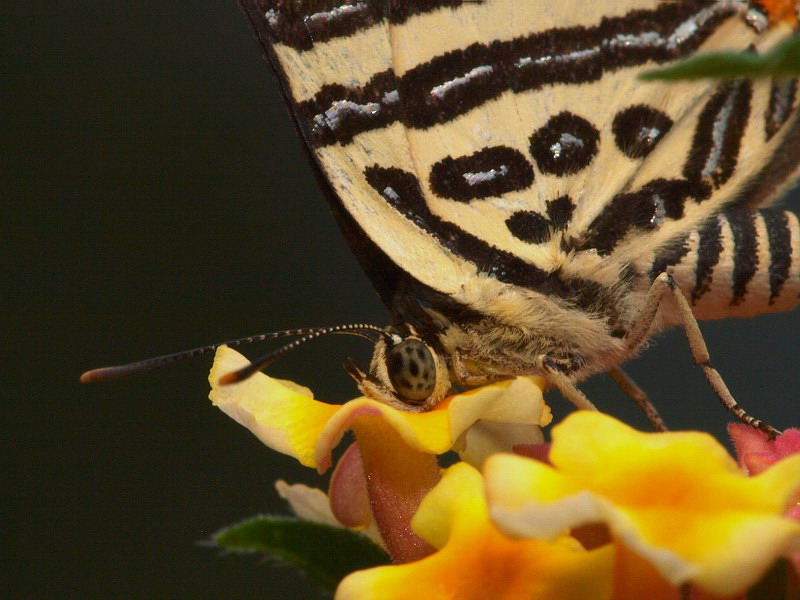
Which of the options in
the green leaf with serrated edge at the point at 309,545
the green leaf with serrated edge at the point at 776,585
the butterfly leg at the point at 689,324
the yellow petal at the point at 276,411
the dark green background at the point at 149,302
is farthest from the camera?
the dark green background at the point at 149,302

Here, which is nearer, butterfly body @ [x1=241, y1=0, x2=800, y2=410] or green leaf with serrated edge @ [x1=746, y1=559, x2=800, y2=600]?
green leaf with serrated edge @ [x1=746, y1=559, x2=800, y2=600]

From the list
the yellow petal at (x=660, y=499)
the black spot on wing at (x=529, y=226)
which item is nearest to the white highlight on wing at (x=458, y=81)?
the black spot on wing at (x=529, y=226)

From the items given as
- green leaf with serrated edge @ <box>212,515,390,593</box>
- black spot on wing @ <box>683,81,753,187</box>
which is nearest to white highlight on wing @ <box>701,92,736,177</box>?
black spot on wing @ <box>683,81,753,187</box>

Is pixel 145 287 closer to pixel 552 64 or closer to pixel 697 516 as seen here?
pixel 552 64

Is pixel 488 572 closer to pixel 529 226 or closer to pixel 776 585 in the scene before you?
pixel 776 585

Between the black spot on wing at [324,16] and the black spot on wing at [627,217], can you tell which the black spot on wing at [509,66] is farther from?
the black spot on wing at [627,217]

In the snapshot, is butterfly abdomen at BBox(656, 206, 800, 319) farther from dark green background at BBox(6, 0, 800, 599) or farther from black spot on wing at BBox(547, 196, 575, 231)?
dark green background at BBox(6, 0, 800, 599)

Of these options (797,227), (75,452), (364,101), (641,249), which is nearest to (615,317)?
(641,249)
